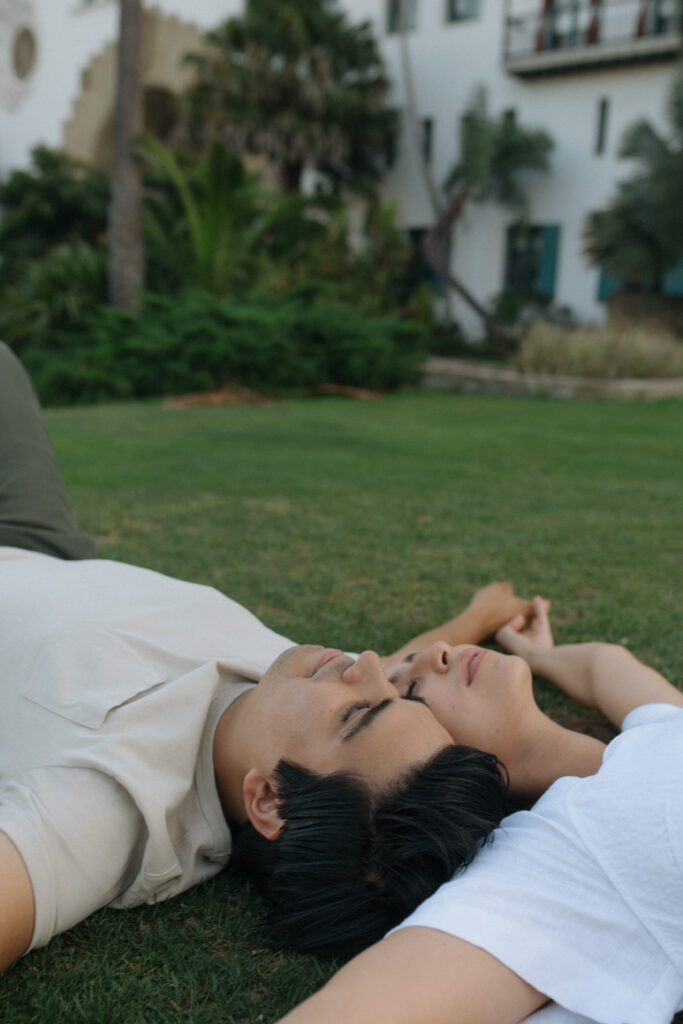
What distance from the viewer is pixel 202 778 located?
1.86 m

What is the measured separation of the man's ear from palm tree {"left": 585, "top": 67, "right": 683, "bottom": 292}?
16224 mm

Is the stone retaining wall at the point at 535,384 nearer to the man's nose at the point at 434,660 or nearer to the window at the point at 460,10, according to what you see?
the man's nose at the point at 434,660

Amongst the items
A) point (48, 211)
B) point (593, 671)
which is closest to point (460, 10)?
point (48, 211)

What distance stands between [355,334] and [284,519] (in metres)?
7.92

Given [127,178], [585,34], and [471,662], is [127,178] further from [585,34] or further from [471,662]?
[471,662]

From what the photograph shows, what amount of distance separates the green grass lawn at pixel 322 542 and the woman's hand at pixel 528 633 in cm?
19

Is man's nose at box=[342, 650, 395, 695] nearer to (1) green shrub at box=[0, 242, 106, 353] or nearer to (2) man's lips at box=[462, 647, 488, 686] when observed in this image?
(2) man's lips at box=[462, 647, 488, 686]

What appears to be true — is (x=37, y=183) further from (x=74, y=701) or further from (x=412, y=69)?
(x=74, y=701)

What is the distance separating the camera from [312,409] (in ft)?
34.8

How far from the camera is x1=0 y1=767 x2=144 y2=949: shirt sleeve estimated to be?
1.52 meters

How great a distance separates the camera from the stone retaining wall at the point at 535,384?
495 inches

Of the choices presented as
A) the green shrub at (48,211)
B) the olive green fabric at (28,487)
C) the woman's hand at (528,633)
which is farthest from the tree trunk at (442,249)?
the olive green fabric at (28,487)

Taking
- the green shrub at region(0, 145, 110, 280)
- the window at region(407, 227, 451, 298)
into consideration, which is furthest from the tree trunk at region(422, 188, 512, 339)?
the green shrub at region(0, 145, 110, 280)

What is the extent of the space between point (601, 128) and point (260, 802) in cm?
2056
